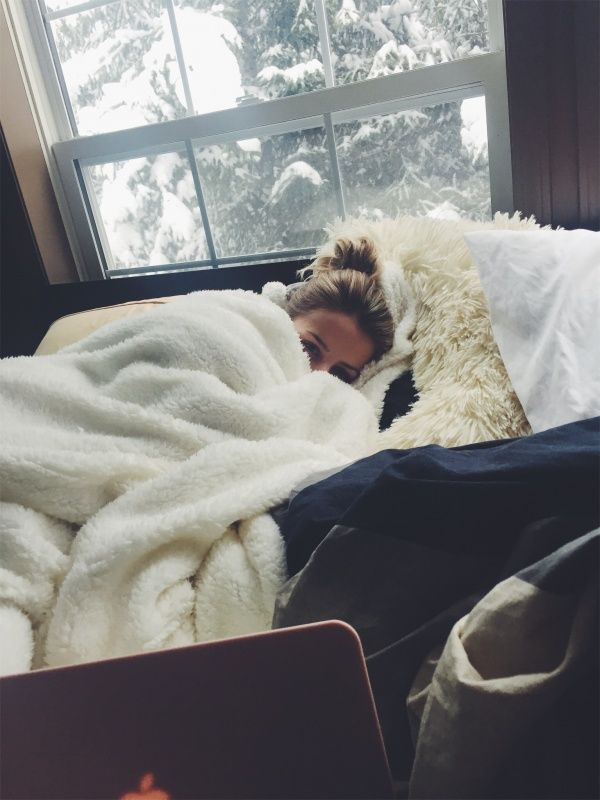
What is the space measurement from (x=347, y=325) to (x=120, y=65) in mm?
1161

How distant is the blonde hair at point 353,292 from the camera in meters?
1.08

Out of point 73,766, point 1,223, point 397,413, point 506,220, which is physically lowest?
point 397,413

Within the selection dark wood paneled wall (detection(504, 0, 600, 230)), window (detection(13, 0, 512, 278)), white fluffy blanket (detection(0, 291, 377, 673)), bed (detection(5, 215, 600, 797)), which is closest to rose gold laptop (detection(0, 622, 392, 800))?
bed (detection(5, 215, 600, 797))

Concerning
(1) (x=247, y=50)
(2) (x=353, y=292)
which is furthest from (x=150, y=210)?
(2) (x=353, y=292)

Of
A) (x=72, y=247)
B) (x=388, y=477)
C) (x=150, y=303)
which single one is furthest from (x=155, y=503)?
(x=72, y=247)

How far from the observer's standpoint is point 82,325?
1.30 m

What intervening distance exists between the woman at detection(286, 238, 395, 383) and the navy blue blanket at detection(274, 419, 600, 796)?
62 centimetres

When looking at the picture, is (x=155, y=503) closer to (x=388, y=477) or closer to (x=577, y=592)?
(x=388, y=477)

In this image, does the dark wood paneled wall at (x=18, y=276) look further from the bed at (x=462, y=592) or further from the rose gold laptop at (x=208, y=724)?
the rose gold laptop at (x=208, y=724)

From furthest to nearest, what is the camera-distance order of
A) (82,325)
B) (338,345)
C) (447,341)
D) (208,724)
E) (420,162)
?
1. (420,162)
2. (82,325)
3. (338,345)
4. (447,341)
5. (208,724)

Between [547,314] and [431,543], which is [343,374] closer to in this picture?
[547,314]

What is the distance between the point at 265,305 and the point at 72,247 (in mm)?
1104

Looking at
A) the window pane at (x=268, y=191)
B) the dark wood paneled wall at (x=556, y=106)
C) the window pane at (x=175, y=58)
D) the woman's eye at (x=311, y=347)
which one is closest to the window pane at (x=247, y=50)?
the window pane at (x=175, y=58)

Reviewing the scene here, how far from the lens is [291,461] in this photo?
681 millimetres
